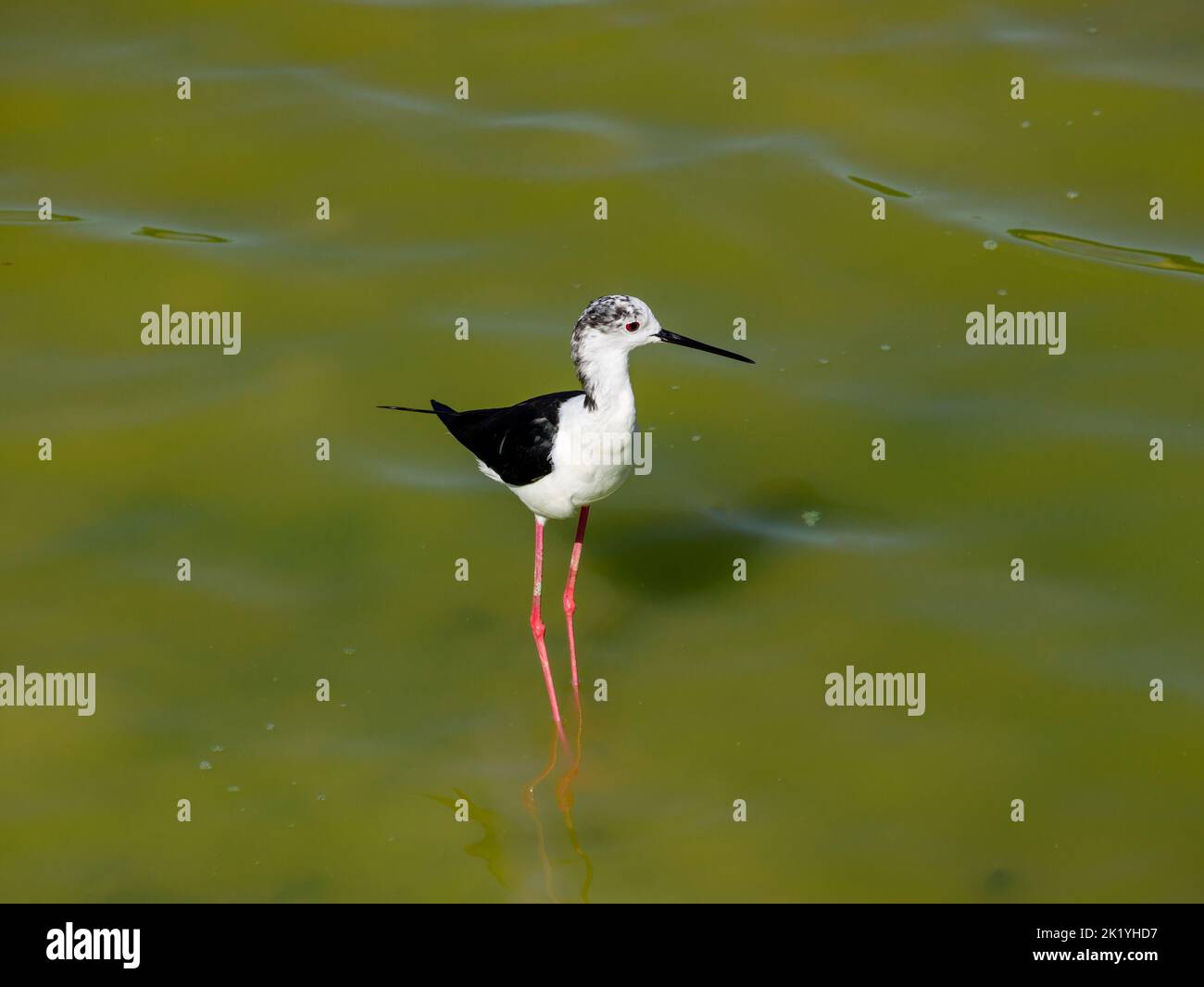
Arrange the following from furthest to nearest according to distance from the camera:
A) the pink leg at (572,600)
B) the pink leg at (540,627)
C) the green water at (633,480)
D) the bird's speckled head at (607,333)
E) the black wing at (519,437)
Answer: the pink leg at (572,600)
the pink leg at (540,627)
the black wing at (519,437)
the green water at (633,480)
the bird's speckled head at (607,333)

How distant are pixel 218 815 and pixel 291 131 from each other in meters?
6.65

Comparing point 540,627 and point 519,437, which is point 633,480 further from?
point 519,437

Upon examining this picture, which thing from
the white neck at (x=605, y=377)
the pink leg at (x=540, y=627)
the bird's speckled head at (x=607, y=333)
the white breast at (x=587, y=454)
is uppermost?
the bird's speckled head at (x=607, y=333)

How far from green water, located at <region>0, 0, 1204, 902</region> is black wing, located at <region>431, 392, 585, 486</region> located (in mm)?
1065

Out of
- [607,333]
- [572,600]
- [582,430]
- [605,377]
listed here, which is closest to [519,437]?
[582,430]

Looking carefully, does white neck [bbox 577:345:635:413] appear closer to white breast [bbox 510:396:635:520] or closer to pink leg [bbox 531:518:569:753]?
white breast [bbox 510:396:635:520]

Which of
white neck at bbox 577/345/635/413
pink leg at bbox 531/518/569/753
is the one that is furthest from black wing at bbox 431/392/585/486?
pink leg at bbox 531/518/569/753

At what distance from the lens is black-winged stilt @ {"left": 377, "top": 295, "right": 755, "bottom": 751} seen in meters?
6.88

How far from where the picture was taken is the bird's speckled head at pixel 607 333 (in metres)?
6.84

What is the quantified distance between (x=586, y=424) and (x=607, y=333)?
17.7 inches

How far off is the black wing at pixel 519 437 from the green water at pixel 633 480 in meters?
1.06

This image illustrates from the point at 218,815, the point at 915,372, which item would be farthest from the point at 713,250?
the point at 218,815

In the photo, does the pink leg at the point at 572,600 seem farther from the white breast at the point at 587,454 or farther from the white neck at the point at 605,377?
the white neck at the point at 605,377

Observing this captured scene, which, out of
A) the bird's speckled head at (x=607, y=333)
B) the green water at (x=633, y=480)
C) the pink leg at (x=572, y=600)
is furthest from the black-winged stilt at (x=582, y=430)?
the green water at (x=633, y=480)
